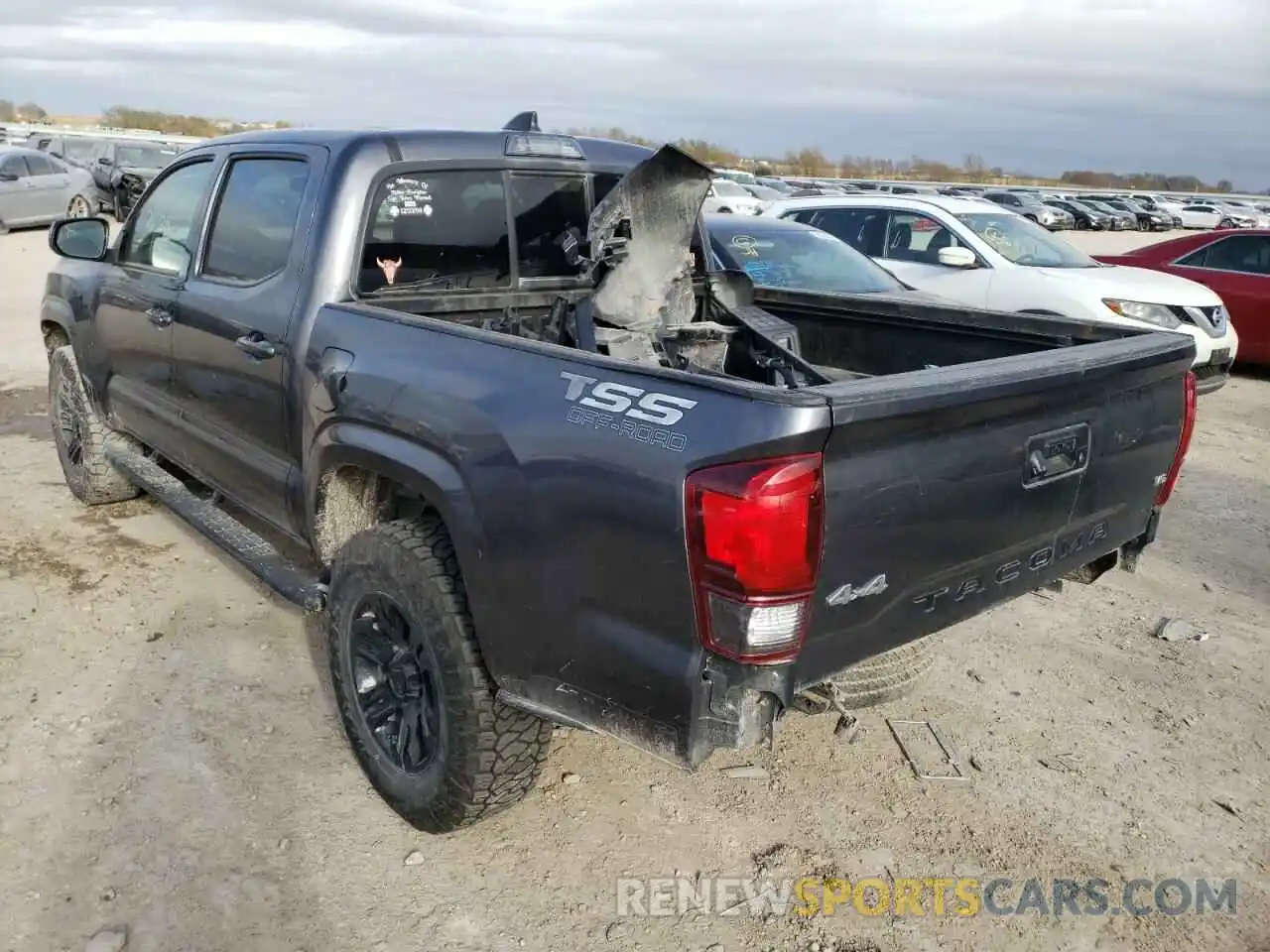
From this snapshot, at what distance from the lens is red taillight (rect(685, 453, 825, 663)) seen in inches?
81.2

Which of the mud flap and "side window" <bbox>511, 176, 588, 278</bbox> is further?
"side window" <bbox>511, 176, 588, 278</bbox>

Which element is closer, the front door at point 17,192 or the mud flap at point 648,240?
the mud flap at point 648,240

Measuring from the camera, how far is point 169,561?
4.95 m

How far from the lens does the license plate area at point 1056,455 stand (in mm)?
2561

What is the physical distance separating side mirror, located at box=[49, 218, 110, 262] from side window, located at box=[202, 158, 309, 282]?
46.2 inches

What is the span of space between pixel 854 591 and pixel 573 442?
719 mm

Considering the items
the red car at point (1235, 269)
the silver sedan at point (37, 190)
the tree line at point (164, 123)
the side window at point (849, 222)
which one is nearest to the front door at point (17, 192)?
the silver sedan at point (37, 190)

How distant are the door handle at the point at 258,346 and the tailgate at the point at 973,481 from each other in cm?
208

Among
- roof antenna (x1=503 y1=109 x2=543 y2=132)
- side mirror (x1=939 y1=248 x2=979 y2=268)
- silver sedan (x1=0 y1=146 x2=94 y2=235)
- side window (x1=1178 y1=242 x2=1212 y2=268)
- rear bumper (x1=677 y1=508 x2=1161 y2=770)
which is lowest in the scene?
silver sedan (x1=0 y1=146 x2=94 y2=235)

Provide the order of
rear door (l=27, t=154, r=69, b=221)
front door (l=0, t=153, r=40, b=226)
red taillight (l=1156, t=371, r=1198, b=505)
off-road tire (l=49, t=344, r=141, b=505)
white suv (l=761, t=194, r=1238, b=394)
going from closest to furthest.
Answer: red taillight (l=1156, t=371, r=1198, b=505) < off-road tire (l=49, t=344, r=141, b=505) < white suv (l=761, t=194, r=1238, b=394) < front door (l=0, t=153, r=40, b=226) < rear door (l=27, t=154, r=69, b=221)

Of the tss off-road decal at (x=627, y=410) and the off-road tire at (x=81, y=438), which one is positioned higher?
the tss off-road decal at (x=627, y=410)

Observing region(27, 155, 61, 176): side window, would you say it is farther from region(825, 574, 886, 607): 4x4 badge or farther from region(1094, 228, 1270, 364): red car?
region(825, 574, 886, 607): 4x4 badge

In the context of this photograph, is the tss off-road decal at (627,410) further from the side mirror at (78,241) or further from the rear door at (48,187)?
the rear door at (48,187)

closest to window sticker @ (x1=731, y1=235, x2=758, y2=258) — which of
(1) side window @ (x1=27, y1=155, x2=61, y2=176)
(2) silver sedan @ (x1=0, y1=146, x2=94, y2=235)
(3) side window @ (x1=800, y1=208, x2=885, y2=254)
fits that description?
(3) side window @ (x1=800, y1=208, x2=885, y2=254)
